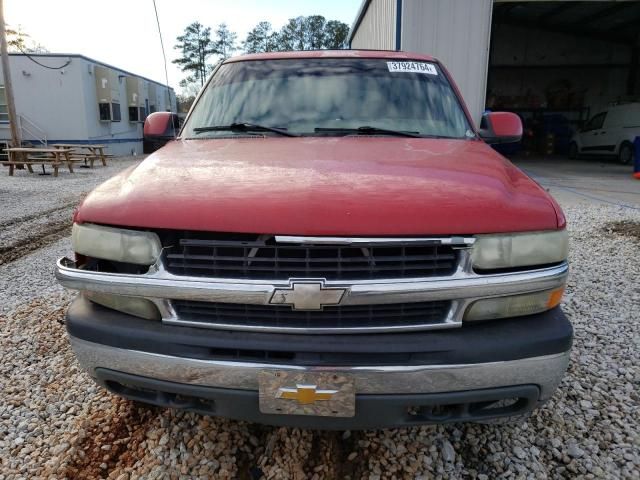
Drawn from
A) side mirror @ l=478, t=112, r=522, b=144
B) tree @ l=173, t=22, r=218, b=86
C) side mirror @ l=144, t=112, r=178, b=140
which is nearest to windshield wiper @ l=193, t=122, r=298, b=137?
side mirror @ l=144, t=112, r=178, b=140

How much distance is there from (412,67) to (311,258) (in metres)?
1.99

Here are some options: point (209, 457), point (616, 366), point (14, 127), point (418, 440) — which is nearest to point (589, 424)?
point (616, 366)

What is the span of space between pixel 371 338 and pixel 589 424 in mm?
1408

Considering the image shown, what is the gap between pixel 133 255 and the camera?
164cm

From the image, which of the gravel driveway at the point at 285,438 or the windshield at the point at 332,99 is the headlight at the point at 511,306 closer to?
the gravel driveway at the point at 285,438

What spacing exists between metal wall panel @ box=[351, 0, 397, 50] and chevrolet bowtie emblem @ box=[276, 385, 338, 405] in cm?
913

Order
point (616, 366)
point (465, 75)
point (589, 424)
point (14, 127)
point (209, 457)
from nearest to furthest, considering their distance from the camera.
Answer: point (209, 457) < point (589, 424) < point (616, 366) < point (465, 75) < point (14, 127)

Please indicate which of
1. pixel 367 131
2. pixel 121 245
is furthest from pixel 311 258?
pixel 367 131

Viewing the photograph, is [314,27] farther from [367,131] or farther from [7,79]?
[367,131]

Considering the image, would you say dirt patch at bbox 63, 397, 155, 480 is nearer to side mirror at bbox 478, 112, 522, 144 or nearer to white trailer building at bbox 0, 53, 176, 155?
side mirror at bbox 478, 112, 522, 144

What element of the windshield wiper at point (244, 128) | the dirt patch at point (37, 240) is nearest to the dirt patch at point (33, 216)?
the dirt patch at point (37, 240)

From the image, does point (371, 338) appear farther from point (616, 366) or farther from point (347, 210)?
point (616, 366)

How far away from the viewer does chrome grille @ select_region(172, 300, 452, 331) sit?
1566 mm

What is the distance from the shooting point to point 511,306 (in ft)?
5.32
